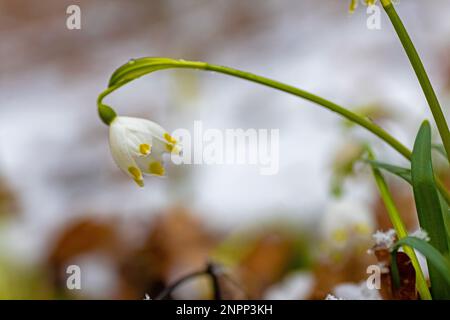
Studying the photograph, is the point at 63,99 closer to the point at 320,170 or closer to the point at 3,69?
the point at 3,69

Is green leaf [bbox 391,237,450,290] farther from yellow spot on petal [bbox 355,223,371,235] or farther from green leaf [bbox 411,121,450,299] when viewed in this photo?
yellow spot on petal [bbox 355,223,371,235]

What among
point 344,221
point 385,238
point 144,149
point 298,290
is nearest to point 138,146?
point 144,149

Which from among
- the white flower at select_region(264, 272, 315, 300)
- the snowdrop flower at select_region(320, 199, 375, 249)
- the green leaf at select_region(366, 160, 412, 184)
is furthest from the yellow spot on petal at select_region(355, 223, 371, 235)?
the green leaf at select_region(366, 160, 412, 184)

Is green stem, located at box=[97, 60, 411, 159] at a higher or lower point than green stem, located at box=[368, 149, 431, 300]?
higher

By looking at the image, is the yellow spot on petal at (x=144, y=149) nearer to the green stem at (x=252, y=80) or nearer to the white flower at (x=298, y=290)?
the green stem at (x=252, y=80)

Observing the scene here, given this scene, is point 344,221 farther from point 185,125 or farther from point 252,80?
point 185,125
